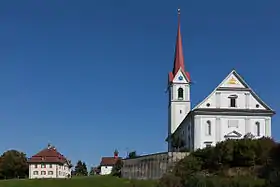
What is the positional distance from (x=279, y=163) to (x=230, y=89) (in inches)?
1110

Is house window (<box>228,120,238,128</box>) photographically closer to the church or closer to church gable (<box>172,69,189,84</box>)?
the church

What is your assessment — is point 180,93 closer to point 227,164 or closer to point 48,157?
point 227,164

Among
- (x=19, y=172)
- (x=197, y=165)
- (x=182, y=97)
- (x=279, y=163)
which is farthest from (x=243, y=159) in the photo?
(x=19, y=172)

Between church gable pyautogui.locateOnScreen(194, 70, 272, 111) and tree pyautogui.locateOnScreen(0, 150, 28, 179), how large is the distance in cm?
5307

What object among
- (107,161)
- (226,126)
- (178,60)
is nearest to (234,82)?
(226,126)

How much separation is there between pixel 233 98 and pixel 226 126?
3.84 metres

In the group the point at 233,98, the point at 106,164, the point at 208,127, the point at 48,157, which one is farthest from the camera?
the point at 106,164

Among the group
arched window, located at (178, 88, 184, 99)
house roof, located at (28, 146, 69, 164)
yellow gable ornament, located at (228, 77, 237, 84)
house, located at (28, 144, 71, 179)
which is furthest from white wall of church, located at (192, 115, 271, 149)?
house roof, located at (28, 146, 69, 164)

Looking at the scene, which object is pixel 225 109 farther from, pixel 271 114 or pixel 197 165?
pixel 197 165


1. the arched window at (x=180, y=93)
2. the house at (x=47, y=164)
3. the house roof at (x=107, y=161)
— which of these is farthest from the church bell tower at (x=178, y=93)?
the house roof at (x=107, y=161)

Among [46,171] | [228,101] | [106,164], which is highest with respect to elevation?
[228,101]

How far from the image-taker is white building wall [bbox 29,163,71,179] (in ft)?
392

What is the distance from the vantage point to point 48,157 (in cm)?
12575

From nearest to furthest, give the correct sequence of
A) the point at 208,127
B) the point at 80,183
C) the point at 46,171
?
the point at 80,183 → the point at 208,127 → the point at 46,171
